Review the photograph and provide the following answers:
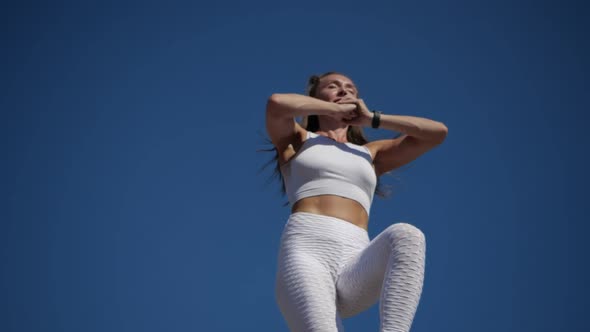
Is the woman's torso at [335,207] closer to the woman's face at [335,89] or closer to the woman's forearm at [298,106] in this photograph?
the woman's forearm at [298,106]

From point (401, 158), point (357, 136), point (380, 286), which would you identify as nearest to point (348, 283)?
point (380, 286)

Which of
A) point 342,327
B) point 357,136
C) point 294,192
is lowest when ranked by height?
point 342,327

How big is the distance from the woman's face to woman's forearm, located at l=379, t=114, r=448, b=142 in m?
0.57

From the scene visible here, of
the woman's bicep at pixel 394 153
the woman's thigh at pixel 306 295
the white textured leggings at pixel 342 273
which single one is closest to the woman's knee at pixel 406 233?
the white textured leggings at pixel 342 273

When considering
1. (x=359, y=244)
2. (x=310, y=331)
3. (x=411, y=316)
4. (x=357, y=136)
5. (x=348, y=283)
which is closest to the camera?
(x=411, y=316)

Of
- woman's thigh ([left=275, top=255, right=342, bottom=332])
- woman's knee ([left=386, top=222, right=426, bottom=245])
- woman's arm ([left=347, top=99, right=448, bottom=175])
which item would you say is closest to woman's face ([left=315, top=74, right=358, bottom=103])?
woman's arm ([left=347, top=99, right=448, bottom=175])

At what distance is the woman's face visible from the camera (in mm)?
4449

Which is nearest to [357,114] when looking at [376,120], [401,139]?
[376,120]

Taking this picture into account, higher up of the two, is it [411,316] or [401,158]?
[401,158]

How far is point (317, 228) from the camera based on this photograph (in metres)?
3.57

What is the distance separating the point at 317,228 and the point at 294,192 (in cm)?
41

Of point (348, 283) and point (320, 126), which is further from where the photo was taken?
point (320, 126)

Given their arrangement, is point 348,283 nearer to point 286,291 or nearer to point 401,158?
point 286,291

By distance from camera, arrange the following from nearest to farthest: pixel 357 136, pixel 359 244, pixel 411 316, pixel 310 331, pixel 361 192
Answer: pixel 411 316
pixel 310 331
pixel 359 244
pixel 361 192
pixel 357 136
